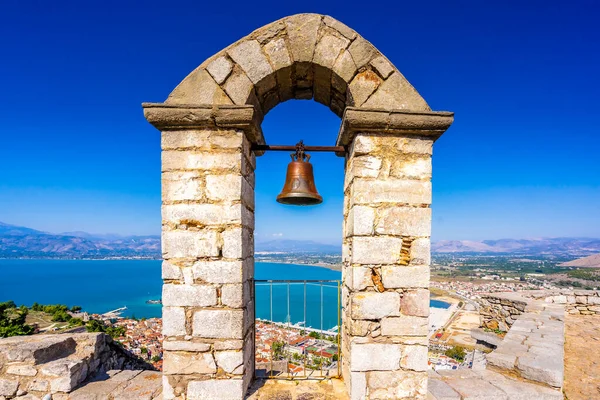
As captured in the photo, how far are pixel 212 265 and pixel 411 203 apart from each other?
1.69 metres

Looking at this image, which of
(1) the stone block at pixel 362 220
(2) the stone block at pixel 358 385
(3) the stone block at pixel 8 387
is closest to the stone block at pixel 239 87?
(1) the stone block at pixel 362 220

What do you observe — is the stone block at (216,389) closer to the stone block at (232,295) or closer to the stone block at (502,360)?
the stone block at (232,295)

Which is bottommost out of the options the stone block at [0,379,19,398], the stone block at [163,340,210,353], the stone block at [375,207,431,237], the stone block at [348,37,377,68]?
the stone block at [0,379,19,398]

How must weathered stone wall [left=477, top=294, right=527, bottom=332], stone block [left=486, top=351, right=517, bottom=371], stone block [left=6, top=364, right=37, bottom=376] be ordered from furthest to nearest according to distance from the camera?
weathered stone wall [left=477, top=294, right=527, bottom=332] < stone block [left=486, top=351, right=517, bottom=371] < stone block [left=6, top=364, right=37, bottom=376]

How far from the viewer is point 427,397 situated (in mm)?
2449

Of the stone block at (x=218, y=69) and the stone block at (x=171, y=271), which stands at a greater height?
the stone block at (x=218, y=69)

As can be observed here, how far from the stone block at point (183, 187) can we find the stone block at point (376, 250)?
132 centimetres

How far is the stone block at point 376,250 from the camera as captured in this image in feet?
7.52

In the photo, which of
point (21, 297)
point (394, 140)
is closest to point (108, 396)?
point (394, 140)

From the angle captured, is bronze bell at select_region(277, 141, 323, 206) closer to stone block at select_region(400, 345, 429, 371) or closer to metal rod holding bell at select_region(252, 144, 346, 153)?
metal rod holding bell at select_region(252, 144, 346, 153)

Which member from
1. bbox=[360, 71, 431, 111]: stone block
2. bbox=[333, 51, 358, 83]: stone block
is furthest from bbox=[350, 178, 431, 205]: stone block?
bbox=[333, 51, 358, 83]: stone block

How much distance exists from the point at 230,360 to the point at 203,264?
784 millimetres

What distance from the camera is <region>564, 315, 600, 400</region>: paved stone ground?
414 centimetres

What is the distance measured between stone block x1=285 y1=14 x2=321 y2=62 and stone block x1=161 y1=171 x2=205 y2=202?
1.30 m
